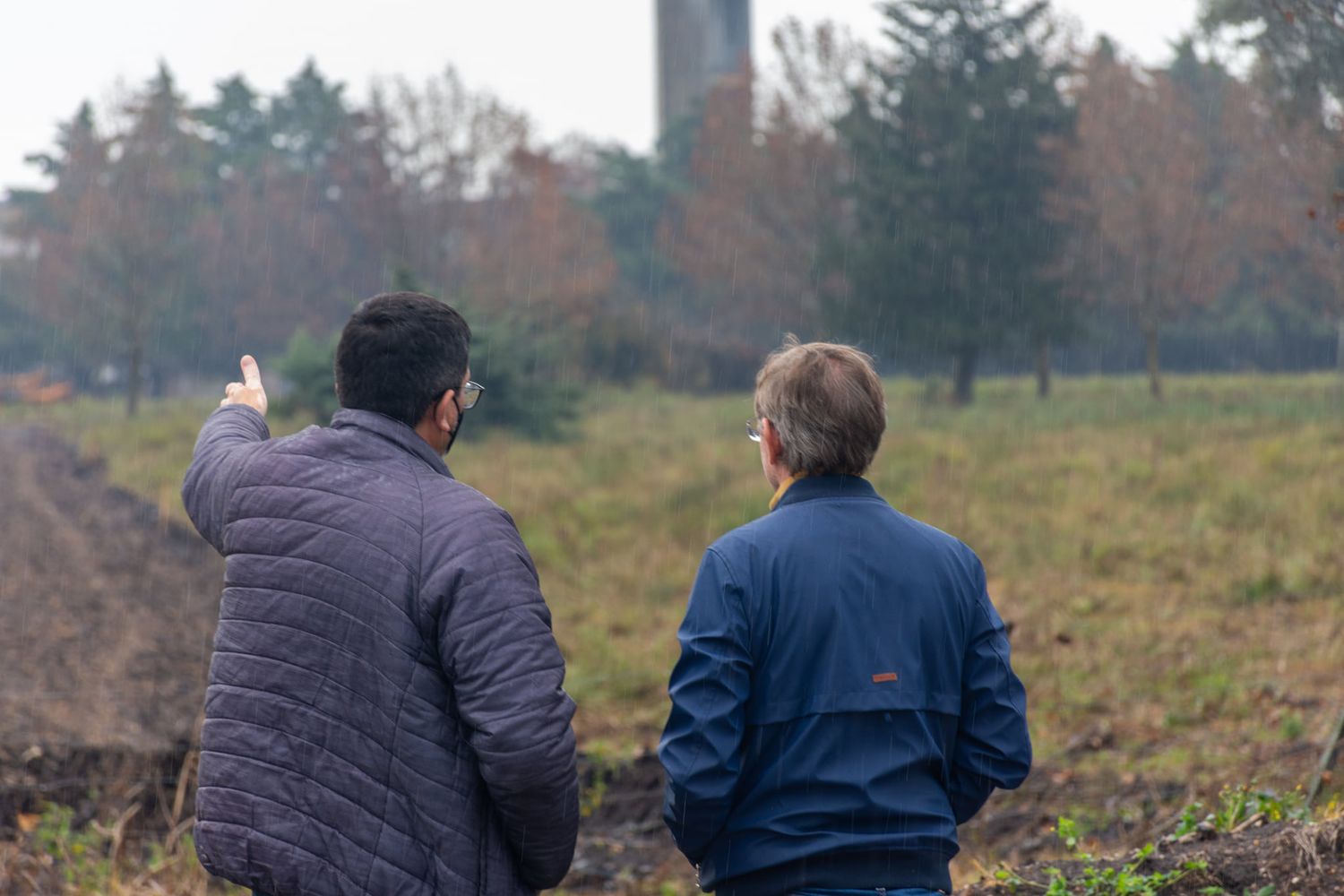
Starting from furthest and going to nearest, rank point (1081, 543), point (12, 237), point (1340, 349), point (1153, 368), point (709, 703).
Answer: point (12, 237), point (1340, 349), point (1153, 368), point (1081, 543), point (709, 703)

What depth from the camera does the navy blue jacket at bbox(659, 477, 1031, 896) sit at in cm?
233

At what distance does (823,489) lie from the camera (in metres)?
2.49

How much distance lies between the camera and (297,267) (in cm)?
4416

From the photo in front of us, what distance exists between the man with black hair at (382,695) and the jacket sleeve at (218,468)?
0.38 ft

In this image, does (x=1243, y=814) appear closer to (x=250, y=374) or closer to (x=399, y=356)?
(x=399, y=356)

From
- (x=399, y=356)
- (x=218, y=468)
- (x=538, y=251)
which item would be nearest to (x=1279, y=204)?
(x=538, y=251)

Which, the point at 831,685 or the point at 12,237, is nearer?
the point at 831,685

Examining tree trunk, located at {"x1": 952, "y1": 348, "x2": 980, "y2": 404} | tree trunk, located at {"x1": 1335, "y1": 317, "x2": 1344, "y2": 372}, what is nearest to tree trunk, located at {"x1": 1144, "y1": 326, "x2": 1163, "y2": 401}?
tree trunk, located at {"x1": 952, "y1": 348, "x2": 980, "y2": 404}

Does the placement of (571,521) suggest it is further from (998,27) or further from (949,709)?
(998,27)

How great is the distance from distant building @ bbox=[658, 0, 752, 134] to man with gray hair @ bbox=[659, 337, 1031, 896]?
56.6 meters

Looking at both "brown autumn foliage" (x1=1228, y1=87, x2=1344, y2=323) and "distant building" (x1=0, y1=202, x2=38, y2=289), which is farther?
"distant building" (x1=0, y1=202, x2=38, y2=289)

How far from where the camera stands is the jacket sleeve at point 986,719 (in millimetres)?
2506

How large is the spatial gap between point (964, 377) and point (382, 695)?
26.4m

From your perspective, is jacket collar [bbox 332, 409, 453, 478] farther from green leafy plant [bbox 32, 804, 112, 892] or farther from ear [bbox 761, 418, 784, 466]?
green leafy plant [bbox 32, 804, 112, 892]
